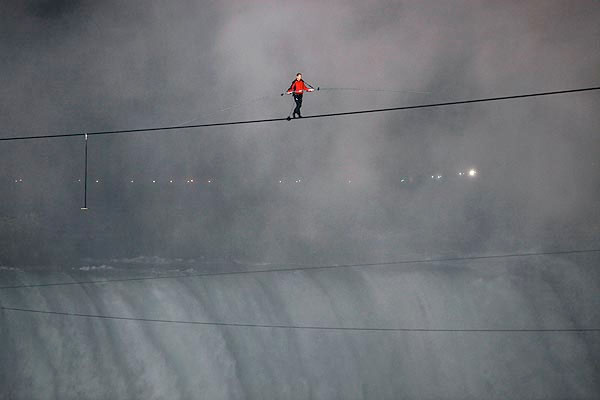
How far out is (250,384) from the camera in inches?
1049

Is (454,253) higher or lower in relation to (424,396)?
higher

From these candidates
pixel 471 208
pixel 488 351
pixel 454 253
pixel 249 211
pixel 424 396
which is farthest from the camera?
pixel 249 211

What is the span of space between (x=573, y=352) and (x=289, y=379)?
16585 mm

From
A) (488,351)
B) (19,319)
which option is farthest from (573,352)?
(19,319)

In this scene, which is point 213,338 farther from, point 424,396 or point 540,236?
point 540,236

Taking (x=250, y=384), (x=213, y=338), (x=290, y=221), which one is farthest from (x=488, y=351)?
(x=290, y=221)

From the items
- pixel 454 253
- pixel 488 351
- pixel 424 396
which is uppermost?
pixel 454 253

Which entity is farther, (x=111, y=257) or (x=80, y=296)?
(x=111, y=257)

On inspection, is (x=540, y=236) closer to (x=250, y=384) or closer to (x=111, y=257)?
(x=250, y=384)

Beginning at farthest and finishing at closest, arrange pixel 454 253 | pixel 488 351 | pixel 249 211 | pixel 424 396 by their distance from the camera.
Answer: pixel 249 211
pixel 454 253
pixel 488 351
pixel 424 396

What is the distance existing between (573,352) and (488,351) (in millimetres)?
4783

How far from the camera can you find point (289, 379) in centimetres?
2688

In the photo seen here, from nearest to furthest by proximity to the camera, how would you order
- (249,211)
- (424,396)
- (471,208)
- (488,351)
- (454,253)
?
(424,396) < (488,351) < (454,253) < (471,208) < (249,211)

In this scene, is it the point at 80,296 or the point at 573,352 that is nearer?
the point at 573,352
